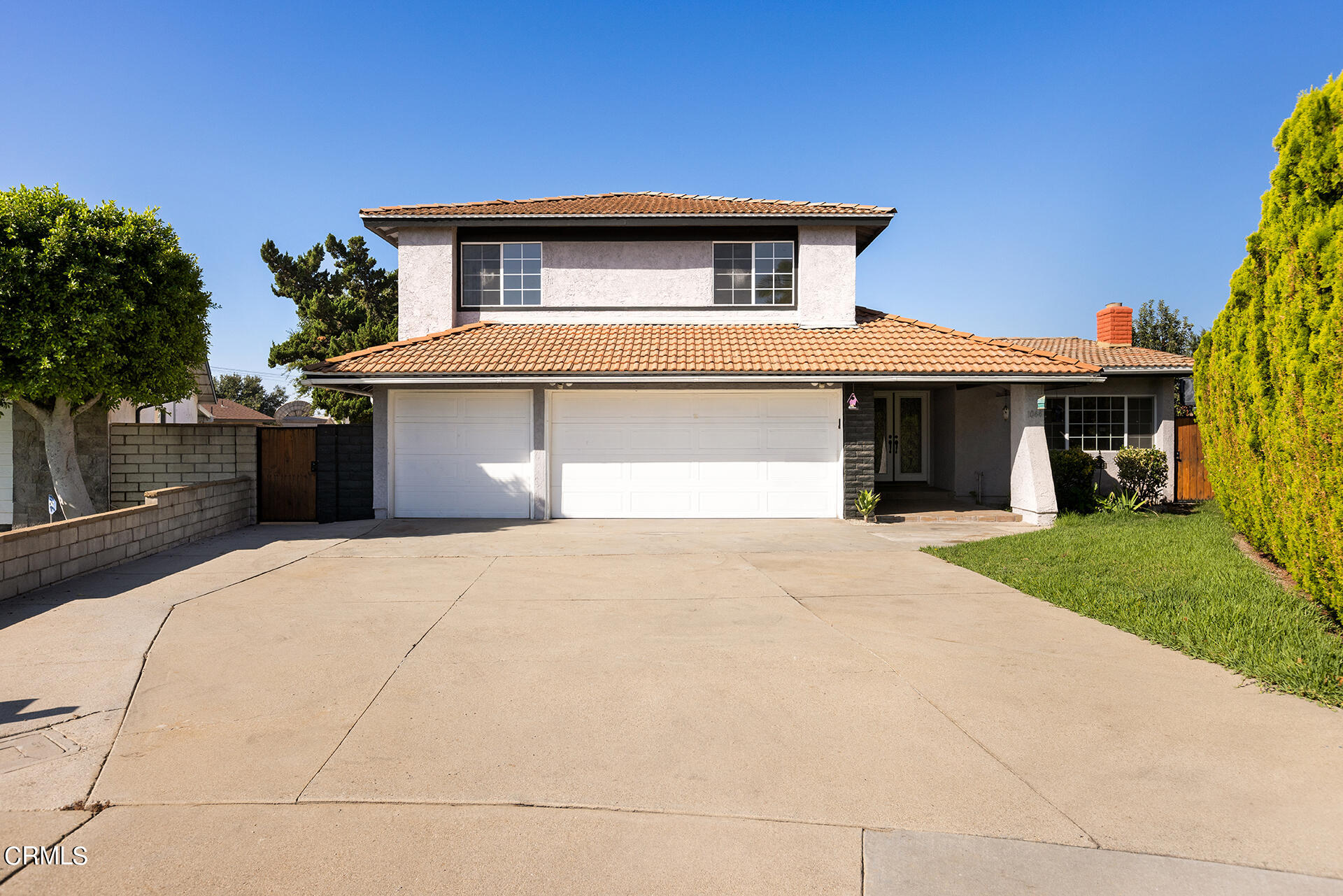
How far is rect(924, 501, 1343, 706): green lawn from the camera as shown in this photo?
17.3ft

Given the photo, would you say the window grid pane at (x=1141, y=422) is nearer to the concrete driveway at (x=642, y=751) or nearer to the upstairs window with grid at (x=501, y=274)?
the concrete driveway at (x=642, y=751)

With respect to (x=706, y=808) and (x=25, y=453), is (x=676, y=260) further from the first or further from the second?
(x=706, y=808)

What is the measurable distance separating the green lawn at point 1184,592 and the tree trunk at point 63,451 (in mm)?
12869

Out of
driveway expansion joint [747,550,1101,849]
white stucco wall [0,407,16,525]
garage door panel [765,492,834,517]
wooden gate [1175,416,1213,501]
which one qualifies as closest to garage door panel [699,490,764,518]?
garage door panel [765,492,834,517]

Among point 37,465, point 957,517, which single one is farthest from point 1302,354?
point 37,465

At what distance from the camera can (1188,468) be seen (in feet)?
54.8

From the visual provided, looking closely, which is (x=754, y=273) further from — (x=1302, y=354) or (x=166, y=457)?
(x=166, y=457)

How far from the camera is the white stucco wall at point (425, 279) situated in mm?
14984

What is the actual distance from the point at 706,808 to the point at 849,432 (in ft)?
36.3

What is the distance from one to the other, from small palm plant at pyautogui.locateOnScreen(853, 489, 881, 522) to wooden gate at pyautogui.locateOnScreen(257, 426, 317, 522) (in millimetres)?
10028

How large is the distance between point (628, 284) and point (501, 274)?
2.68 metres

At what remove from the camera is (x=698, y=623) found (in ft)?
21.4

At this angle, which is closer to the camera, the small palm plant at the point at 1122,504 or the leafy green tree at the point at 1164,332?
the small palm plant at the point at 1122,504

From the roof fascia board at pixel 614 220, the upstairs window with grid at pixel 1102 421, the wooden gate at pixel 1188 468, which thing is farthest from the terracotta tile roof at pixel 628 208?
the wooden gate at pixel 1188 468
